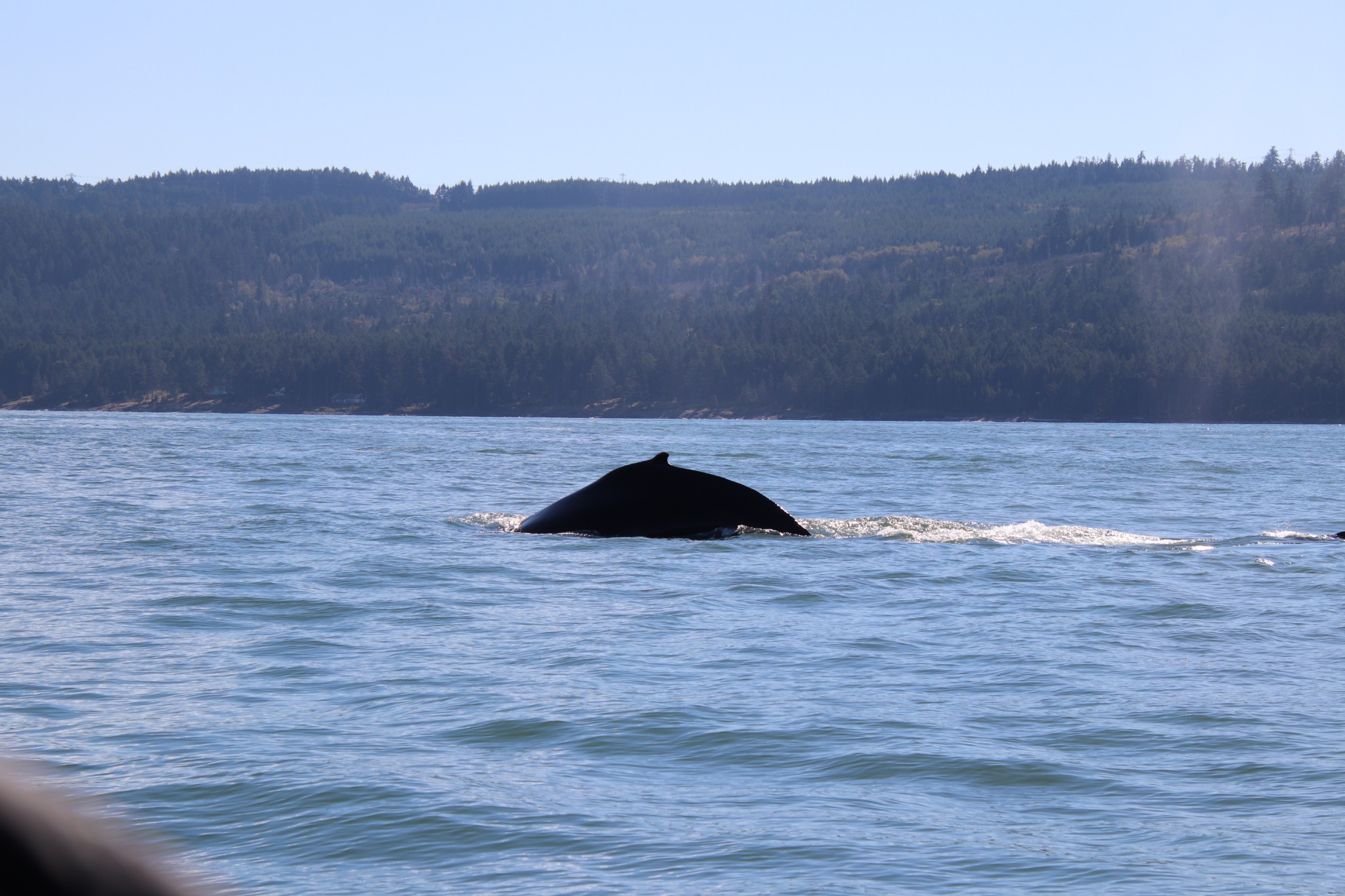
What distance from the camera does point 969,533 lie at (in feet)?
66.6

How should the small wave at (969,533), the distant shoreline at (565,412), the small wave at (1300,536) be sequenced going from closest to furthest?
1. the small wave at (969,533)
2. the small wave at (1300,536)
3. the distant shoreline at (565,412)

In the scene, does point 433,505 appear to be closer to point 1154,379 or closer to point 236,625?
point 236,625

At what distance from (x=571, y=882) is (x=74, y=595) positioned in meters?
9.12

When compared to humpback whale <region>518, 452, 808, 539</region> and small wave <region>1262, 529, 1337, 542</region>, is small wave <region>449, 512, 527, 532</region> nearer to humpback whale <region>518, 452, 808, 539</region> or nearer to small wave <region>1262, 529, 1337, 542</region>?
humpback whale <region>518, 452, 808, 539</region>

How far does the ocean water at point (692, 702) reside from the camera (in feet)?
19.4

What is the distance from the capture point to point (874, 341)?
17338 centimetres

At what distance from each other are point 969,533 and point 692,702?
12.2 m

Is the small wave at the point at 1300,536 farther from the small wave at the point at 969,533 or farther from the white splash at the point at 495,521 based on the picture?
the white splash at the point at 495,521

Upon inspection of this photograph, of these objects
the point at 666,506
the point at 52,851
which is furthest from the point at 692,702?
the point at 666,506

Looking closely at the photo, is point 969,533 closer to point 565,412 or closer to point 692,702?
point 692,702

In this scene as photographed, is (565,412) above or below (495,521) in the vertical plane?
above

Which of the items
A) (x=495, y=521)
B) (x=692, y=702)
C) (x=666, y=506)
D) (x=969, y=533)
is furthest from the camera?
(x=495, y=521)

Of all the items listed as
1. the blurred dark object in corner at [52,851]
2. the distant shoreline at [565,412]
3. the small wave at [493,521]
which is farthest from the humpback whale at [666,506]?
the distant shoreline at [565,412]

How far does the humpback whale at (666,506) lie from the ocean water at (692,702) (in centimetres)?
29
